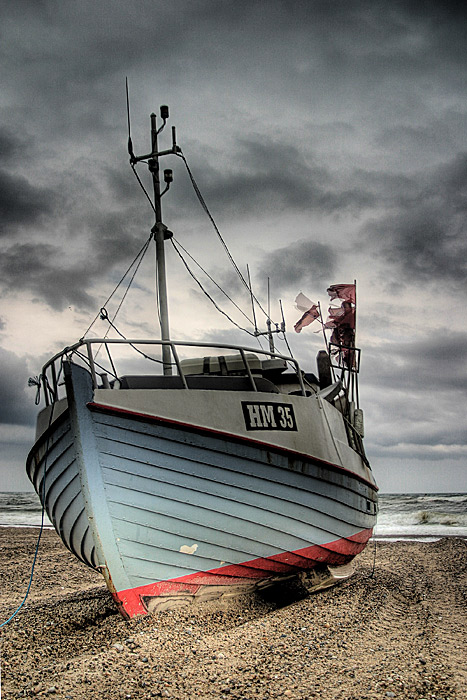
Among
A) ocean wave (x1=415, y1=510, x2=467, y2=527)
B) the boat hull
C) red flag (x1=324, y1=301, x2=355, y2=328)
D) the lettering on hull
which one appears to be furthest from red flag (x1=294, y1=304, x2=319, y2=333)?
ocean wave (x1=415, y1=510, x2=467, y2=527)

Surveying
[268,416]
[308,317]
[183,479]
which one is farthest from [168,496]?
[308,317]

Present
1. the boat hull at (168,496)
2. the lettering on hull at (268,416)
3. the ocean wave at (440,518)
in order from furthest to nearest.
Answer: the ocean wave at (440,518) < the lettering on hull at (268,416) < the boat hull at (168,496)

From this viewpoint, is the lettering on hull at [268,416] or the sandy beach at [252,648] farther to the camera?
the lettering on hull at [268,416]

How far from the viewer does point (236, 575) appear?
219 inches

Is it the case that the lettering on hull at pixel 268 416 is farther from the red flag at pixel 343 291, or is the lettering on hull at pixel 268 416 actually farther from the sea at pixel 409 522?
the sea at pixel 409 522

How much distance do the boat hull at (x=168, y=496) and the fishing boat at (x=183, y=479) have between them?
0.04ft

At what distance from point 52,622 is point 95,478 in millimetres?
2279

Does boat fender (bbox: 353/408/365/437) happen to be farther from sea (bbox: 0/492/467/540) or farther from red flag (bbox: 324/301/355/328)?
sea (bbox: 0/492/467/540)

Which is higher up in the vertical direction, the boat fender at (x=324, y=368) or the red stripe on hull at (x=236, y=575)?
the boat fender at (x=324, y=368)

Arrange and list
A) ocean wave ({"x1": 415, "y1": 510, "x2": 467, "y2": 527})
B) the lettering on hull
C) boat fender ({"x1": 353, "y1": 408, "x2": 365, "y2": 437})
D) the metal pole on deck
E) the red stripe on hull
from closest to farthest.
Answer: the red stripe on hull < the lettering on hull < the metal pole on deck < boat fender ({"x1": 353, "y1": 408, "x2": 365, "y2": 437}) < ocean wave ({"x1": 415, "y1": 510, "x2": 467, "y2": 527})

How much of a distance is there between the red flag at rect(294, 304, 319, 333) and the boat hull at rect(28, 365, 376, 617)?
5.41 m

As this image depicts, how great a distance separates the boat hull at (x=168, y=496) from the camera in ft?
16.4

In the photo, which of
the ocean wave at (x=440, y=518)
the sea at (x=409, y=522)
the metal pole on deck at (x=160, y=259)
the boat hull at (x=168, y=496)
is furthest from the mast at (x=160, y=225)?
the ocean wave at (x=440, y=518)

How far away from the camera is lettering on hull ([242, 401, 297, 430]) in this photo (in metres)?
5.60
